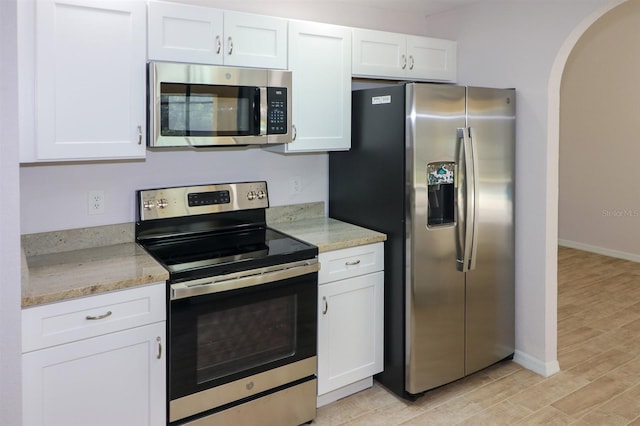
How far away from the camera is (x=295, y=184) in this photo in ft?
10.5

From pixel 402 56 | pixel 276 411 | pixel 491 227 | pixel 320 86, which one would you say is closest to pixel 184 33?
pixel 320 86

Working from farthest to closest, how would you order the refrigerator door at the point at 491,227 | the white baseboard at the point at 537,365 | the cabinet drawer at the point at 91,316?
the white baseboard at the point at 537,365, the refrigerator door at the point at 491,227, the cabinet drawer at the point at 91,316

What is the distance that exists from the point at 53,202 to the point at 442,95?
200 centimetres

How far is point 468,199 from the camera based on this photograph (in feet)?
9.30

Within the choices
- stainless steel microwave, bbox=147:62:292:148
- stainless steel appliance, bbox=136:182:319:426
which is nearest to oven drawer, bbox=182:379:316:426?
stainless steel appliance, bbox=136:182:319:426

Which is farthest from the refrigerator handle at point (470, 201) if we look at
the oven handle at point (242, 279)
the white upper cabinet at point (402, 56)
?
the oven handle at point (242, 279)

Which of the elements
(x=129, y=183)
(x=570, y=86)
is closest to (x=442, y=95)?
(x=129, y=183)

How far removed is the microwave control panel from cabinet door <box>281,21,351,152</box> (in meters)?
0.10

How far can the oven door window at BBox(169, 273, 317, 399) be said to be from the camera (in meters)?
2.18

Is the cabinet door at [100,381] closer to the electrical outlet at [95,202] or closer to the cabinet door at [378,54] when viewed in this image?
the electrical outlet at [95,202]

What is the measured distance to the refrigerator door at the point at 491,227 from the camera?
291 cm

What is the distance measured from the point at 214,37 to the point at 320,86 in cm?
64

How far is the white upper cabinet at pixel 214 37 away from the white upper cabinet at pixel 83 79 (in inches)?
3.5

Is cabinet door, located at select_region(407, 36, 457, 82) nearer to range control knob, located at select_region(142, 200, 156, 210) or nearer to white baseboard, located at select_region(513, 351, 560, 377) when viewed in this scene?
range control knob, located at select_region(142, 200, 156, 210)
